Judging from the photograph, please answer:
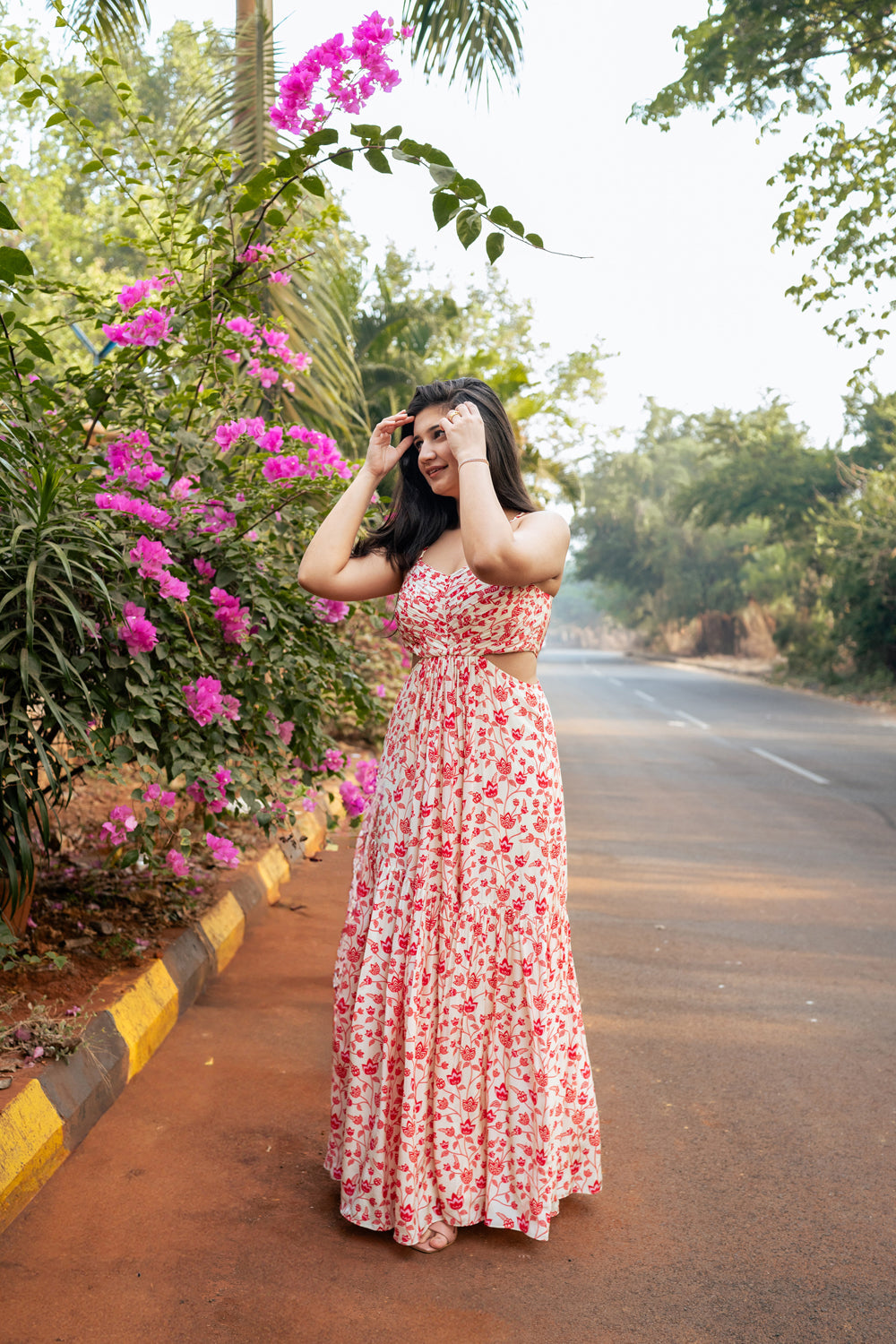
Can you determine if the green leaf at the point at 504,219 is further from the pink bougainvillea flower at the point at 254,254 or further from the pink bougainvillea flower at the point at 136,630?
the pink bougainvillea flower at the point at 136,630

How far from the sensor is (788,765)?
13008 mm

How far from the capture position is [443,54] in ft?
26.9

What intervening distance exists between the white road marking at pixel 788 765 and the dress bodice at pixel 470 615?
9373 mm

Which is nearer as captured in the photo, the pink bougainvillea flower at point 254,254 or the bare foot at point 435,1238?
the bare foot at point 435,1238

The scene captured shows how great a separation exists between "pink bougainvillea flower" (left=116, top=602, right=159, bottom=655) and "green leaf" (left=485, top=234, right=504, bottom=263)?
1.43m

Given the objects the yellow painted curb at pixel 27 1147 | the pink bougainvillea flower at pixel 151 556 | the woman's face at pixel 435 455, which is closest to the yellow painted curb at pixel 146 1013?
the yellow painted curb at pixel 27 1147

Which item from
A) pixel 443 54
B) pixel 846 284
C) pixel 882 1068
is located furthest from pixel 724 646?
pixel 882 1068

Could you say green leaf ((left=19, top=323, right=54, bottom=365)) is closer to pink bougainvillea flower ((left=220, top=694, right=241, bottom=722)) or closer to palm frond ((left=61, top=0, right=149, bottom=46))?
pink bougainvillea flower ((left=220, top=694, right=241, bottom=722))

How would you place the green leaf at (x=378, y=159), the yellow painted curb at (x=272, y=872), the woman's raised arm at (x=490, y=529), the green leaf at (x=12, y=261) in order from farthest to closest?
the yellow painted curb at (x=272, y=872)
the green leaf at (x=378, y=159)
the green leaf at (x=12, y=261)
the woman's raised arm at (x=490, y=529)

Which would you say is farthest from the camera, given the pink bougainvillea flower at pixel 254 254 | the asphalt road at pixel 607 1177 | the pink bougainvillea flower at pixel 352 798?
the pink bougainvillea flower at pixel 352 798

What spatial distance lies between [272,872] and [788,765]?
804cm

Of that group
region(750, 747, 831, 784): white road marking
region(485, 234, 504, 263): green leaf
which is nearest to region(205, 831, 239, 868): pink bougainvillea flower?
region(485, 234, 504, 263): green leaf

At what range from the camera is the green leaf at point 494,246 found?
329 cm

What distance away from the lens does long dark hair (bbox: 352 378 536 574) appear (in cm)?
309
